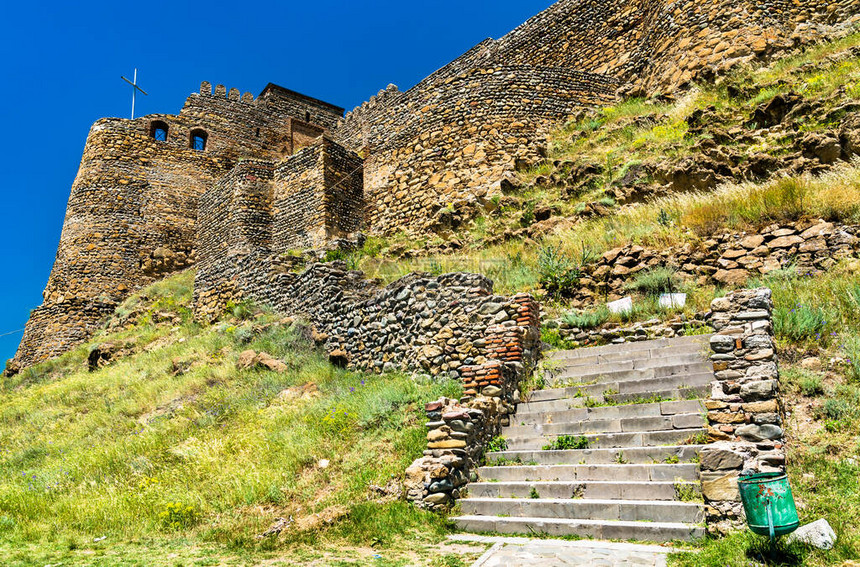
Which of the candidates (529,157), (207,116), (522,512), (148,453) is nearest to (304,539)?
(522,512)

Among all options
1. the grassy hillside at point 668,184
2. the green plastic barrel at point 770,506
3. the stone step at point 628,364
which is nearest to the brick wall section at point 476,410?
the stone step at point 628,364

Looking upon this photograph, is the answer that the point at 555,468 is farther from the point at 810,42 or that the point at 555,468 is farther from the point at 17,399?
the point at 17,399

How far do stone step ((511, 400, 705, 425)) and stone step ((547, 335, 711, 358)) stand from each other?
1.51 m

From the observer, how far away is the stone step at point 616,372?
24.1 feet

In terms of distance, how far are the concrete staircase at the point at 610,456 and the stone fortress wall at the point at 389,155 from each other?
9.34m

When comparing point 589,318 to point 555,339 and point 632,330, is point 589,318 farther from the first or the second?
point 632,330

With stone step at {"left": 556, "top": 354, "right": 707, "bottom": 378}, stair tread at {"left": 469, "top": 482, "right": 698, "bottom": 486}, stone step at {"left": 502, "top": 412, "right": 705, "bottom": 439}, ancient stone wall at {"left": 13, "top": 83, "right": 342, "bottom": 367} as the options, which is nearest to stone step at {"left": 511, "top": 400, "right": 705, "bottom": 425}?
stone step at {"left": 502, "top": 412, "right": 705, "bottom": 439}

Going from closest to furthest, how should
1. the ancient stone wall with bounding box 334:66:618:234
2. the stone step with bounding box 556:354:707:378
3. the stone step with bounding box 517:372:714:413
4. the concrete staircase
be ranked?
the concrete staircase → the stone step with bounding box 517:372:714:413 → the stone step with bounding box 556:354:707:378 → the ancient stone wall with bounding box 334:66:618:234

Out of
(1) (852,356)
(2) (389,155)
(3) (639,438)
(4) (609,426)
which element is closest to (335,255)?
(2) (389,155)

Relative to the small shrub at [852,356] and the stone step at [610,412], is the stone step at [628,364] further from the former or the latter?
the small shrub at [852,356]

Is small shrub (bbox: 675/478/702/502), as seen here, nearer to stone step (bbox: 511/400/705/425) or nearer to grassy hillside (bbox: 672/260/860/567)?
grassy hillside (bbox: 672/260/860/567)

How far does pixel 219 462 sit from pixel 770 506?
6664mm

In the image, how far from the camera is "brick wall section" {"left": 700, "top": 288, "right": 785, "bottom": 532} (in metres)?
4.98

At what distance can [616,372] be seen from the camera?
Answer: 309 inches
